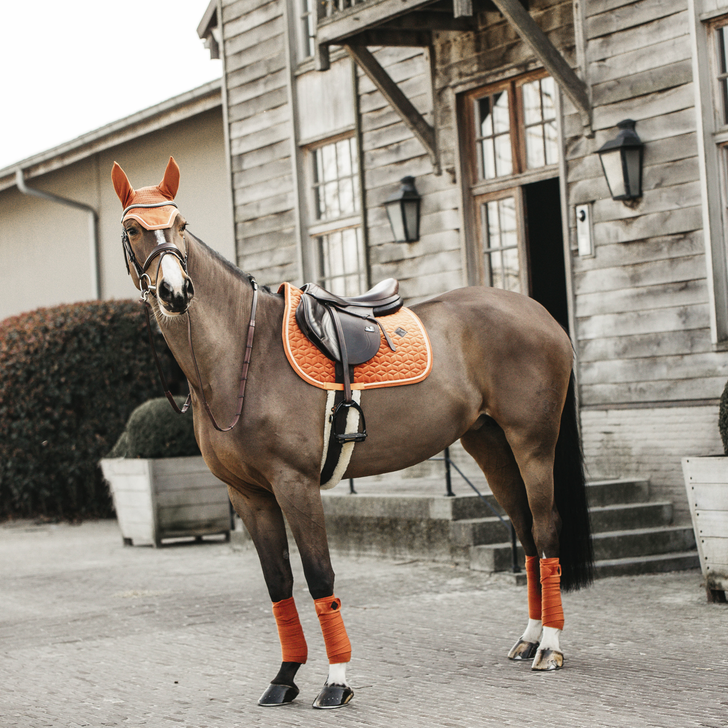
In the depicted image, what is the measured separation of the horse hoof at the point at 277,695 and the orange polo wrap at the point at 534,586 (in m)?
1.27

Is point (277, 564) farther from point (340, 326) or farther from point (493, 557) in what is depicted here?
point (493, 557)

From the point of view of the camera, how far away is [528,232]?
30.2 ft

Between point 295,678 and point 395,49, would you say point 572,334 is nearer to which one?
point 395,49

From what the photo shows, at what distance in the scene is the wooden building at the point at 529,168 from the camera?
758cm

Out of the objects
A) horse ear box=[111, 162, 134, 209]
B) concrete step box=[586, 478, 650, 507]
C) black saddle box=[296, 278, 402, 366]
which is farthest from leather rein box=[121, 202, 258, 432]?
concrete step box=[586, 478, 650, 507]

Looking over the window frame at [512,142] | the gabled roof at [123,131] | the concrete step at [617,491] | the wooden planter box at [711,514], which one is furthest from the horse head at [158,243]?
the gabled roof at [123,131]

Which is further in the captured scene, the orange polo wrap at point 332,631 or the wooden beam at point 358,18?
the wooden beam at point 358,18

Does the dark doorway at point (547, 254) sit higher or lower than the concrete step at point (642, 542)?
higher

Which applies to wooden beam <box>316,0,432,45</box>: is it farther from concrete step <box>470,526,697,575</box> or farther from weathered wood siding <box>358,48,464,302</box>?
concrete step <box>470,526,697,575</box>

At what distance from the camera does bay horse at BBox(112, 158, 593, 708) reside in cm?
411

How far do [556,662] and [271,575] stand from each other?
4.41ft

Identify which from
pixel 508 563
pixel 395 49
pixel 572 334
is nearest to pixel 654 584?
pixel 508 563

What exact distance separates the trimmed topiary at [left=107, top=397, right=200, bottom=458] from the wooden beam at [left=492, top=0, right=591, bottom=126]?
4.75 metres

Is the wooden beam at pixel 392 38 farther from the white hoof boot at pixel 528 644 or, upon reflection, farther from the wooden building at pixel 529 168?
the white hoof boot at pixel 528 644
